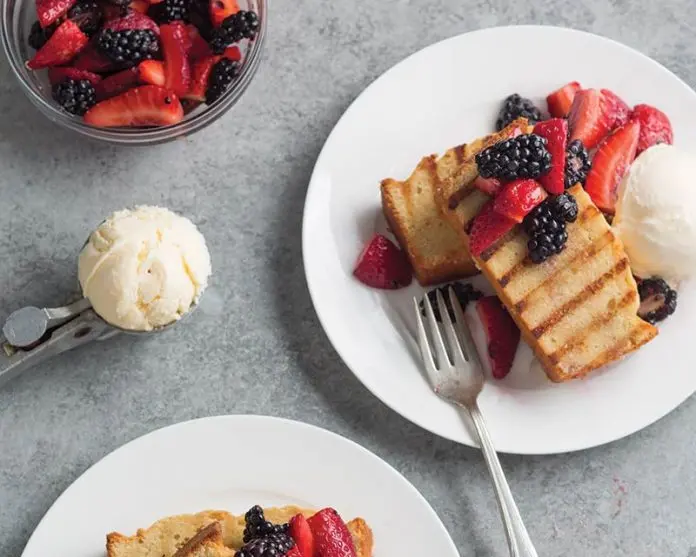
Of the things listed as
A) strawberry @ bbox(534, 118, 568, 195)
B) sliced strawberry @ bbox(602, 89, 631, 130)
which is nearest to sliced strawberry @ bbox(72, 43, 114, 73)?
strawberry @ bbox(534, 118, 568, 195)

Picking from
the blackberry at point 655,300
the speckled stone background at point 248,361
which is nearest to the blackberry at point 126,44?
the speckled stone background at point 248,361

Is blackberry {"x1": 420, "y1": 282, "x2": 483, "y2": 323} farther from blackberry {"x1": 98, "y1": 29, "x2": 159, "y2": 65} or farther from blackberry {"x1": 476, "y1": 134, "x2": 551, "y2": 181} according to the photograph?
blackberry {"x1": 98, "y1": 29, "x2": 159, "y2": 65}

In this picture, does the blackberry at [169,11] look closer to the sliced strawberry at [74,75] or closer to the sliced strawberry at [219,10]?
the sliced strawberry at [219,10]

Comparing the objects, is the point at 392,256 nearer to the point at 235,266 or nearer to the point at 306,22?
the point at 235,266

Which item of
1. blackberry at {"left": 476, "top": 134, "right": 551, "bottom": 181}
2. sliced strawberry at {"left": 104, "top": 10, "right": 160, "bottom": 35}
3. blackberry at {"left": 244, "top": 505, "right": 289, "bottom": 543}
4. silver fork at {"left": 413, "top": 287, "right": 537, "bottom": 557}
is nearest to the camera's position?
blackberry at {"left": 244, "top": 505, "right": 289, "bottom": 543}

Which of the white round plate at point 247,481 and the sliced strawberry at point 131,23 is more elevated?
the sliced strawberry at point 131,23

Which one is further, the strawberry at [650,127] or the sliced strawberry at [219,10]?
the strawberry at [650,127]

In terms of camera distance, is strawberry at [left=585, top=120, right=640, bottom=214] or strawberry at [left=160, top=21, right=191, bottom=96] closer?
strawberry at [left=160, top=21, right=191, bottom=96]
